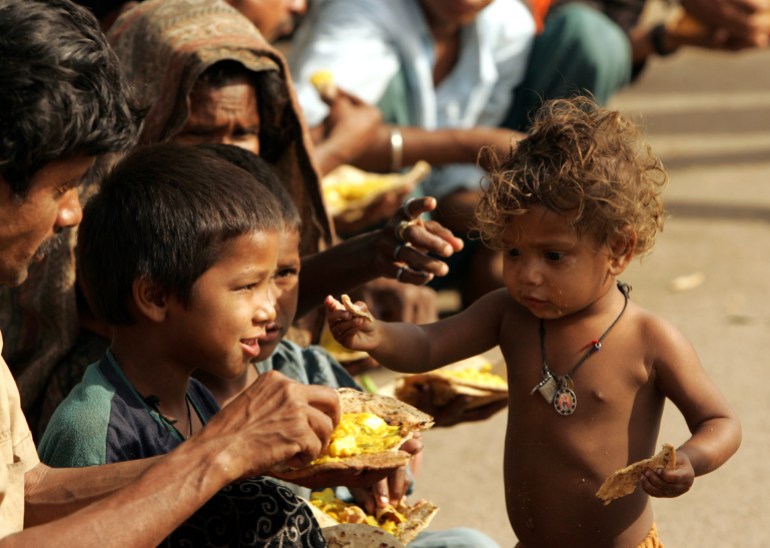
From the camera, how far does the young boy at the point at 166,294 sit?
8.37 feet

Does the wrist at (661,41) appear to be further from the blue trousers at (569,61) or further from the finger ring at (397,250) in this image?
the finger ring at (397,250)

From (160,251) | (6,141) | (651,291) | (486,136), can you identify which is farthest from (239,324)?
(651,291)

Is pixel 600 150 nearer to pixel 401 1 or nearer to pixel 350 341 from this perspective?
pixel 350 341

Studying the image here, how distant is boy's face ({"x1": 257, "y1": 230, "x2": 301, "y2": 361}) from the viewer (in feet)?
10.0

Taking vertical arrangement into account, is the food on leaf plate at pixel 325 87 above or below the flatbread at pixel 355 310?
below

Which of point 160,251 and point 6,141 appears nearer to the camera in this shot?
point 6,141

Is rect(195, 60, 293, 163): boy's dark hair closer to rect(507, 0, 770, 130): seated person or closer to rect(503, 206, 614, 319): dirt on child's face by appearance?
rect(503, 206, 614, 319): dirt on child's face

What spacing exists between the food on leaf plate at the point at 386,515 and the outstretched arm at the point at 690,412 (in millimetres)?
609

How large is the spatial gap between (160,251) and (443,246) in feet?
2.45

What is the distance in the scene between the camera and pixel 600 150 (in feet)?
9.16

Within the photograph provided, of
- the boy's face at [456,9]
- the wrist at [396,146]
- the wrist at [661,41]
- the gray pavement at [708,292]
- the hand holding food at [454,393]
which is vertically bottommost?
the gray pavement at [708,292]

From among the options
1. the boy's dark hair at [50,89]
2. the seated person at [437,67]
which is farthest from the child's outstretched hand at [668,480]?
the seated person at [437,67]

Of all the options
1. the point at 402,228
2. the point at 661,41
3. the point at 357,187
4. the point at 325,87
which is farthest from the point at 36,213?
the point at 661,41

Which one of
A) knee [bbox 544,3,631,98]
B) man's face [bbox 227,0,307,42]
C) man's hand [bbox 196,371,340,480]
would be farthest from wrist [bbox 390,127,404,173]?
man's hand [bbox 196,371,340,480]
